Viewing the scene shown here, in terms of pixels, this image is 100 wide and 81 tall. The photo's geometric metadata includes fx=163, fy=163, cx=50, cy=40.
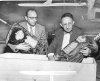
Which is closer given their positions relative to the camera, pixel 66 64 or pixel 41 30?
pixel 66 64

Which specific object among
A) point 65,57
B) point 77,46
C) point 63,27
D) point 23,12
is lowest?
point 65,57

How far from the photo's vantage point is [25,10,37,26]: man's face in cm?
159

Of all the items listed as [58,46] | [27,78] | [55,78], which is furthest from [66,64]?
[58,46]

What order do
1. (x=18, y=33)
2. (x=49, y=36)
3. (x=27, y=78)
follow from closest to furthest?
(x=27, y=78) < (x=18, y=33) < (x=49, y=36)

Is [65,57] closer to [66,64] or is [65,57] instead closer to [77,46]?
[77,46]

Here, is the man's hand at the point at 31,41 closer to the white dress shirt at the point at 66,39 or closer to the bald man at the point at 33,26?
the bald man at the point at 33,26

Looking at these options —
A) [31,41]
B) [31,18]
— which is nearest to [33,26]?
[31,18]

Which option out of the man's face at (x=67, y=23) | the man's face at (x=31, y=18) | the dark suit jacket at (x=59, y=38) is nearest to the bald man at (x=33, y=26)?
the man's face at (x=31, y=18)

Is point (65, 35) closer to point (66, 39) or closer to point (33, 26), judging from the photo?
point (66, 39)

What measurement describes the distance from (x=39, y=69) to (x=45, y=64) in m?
0.04

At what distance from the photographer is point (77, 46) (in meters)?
1.23

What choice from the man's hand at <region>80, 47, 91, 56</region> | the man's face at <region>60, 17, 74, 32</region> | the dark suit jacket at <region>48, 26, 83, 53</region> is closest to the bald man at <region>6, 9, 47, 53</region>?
the dark suit jacket at <region>48, 26, 83, 53</region>

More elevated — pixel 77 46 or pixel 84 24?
pixel 84 24

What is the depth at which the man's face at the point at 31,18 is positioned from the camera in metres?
1.59
